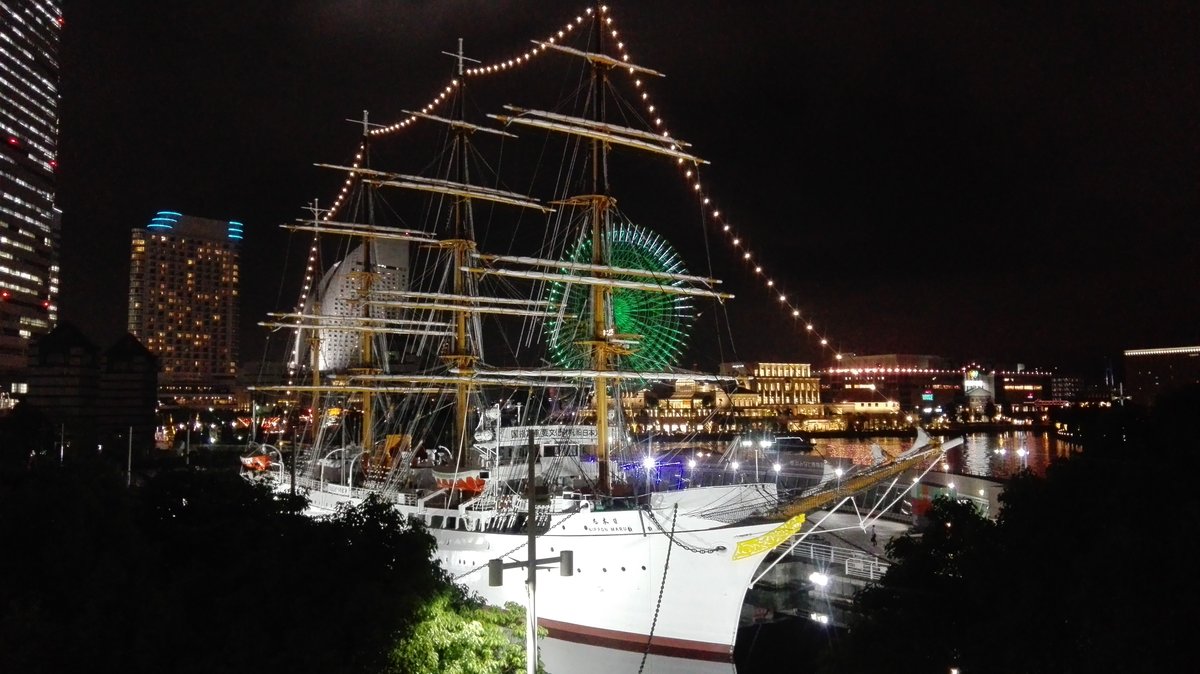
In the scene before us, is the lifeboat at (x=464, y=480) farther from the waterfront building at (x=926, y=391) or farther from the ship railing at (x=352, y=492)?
the waterfront building at (x=926, y=391)

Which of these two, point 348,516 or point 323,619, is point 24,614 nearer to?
point 323,619

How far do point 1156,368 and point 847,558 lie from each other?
179 m

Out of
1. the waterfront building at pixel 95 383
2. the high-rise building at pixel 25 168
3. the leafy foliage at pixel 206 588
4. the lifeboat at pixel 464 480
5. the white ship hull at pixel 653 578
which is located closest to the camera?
the leafy foliage at pixel 206 588

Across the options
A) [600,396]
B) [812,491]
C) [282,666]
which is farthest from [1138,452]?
[282,666]

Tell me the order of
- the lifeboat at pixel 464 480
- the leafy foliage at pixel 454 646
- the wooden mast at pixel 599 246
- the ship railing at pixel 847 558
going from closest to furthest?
the leafy foliage at pixel 454 646
the ship railing at pixel 847 558
the wooden mast at pixel 599 246
the lifeboat at pixel 464 480

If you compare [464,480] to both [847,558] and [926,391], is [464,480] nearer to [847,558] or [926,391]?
[847,558]

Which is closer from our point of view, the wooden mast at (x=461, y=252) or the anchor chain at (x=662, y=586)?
the anchor chain at (x=662, y=586)

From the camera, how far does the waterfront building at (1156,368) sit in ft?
537

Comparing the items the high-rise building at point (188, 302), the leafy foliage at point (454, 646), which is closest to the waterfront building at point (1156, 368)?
the high-rise building at point (188, 302)

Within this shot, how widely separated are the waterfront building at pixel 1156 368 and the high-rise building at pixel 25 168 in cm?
17488

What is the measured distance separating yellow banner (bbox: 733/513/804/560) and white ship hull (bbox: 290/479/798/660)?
0.02 meters

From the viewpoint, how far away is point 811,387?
143500mm

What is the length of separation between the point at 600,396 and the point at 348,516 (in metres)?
13.7

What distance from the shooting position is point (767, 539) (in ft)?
64.8
